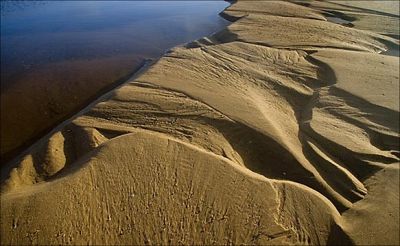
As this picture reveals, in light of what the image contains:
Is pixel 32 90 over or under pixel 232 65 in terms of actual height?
under

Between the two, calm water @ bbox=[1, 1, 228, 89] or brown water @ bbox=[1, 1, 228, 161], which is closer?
brown water @ bbox=[1, 1, 228, 161]

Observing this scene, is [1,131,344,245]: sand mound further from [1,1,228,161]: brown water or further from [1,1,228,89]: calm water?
[1,1,228,89]: calm water

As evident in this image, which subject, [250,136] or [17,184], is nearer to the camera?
[17,184]

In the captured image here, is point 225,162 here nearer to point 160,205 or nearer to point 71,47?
point 160,205

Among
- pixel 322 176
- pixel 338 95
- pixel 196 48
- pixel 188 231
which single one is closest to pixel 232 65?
pixel 196 48

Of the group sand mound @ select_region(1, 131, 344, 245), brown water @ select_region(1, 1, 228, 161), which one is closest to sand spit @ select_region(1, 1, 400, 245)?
sand mound @ select_region(1, 131, 344, 245)

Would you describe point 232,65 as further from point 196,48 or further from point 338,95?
point 338,95
